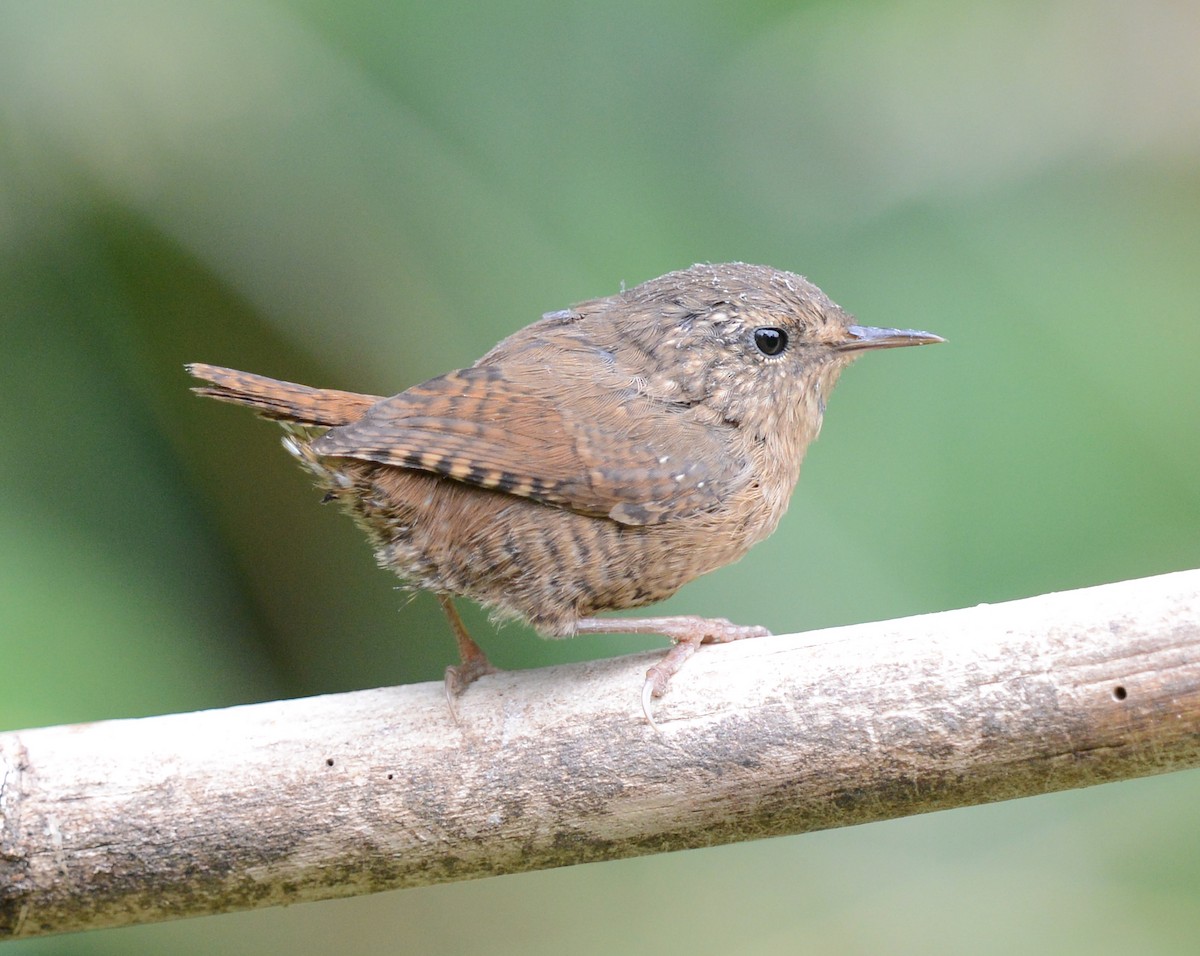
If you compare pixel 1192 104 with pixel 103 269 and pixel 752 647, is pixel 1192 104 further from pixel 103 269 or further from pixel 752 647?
pixel 103 269

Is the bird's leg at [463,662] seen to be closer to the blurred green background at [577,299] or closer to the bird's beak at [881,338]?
the blurred green background at [577,299]

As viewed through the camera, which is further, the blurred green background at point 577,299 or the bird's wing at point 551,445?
the blurred green background at point 577,299

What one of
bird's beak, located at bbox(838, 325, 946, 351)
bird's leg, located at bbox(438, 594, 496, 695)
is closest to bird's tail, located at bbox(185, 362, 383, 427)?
bird's leg, located at bbox(438, 594, 496, 695)

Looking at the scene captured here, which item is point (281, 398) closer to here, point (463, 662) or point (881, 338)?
point (463, 662)

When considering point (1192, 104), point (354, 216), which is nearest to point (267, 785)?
point (354, 216)

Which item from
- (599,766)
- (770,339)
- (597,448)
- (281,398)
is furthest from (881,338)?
(281,398)

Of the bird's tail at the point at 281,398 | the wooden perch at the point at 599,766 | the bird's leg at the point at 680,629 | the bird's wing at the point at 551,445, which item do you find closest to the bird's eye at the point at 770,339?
the bird's wing at the point at 551,445
